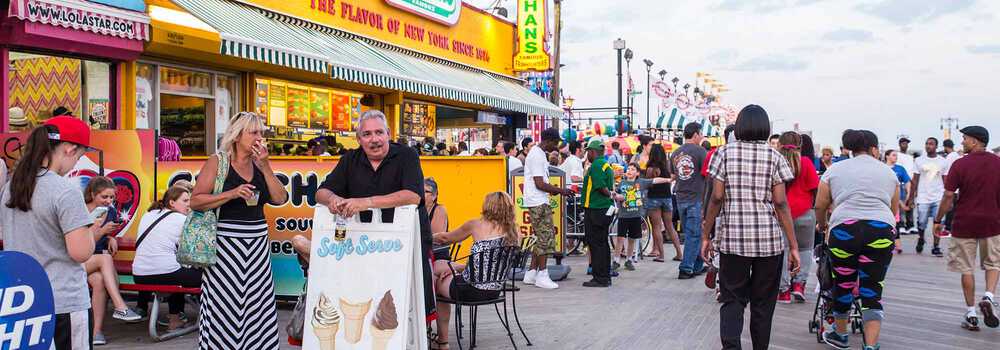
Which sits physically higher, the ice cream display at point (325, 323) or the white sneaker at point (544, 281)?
the ice cream display at point (325, 323)

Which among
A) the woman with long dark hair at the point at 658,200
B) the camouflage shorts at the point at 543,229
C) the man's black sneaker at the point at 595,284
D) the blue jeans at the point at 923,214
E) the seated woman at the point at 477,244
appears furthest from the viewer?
the blue jeans at the point at 923,214

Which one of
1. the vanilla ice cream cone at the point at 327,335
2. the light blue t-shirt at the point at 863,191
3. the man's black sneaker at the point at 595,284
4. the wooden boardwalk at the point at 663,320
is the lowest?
the wooden boardwalk at the point at 663,320

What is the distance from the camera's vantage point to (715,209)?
5.59 m

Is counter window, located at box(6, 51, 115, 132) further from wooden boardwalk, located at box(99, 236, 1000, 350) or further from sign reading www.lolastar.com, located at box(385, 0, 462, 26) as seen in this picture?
sign reading www.lolastar.com, located at box(385, 0, 462, 26)

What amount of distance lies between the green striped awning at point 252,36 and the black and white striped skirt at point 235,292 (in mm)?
5965

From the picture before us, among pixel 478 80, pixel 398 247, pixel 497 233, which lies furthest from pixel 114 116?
pixel 478 80

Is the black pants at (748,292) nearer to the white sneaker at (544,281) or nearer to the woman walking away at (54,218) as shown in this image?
the woman walking away at (54,218)

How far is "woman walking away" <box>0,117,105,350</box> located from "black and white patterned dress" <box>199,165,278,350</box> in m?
0.99

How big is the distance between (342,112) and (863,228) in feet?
37.5

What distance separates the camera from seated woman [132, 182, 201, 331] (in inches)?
270

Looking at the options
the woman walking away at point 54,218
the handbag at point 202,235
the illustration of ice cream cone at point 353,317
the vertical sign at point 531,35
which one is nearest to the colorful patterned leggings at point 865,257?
the illustration of ice cream cone at point 353,317

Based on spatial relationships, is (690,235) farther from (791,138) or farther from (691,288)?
(791,138)

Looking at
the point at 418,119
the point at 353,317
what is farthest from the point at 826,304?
the point at 418,119

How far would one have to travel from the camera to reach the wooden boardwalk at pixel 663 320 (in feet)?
22.4
